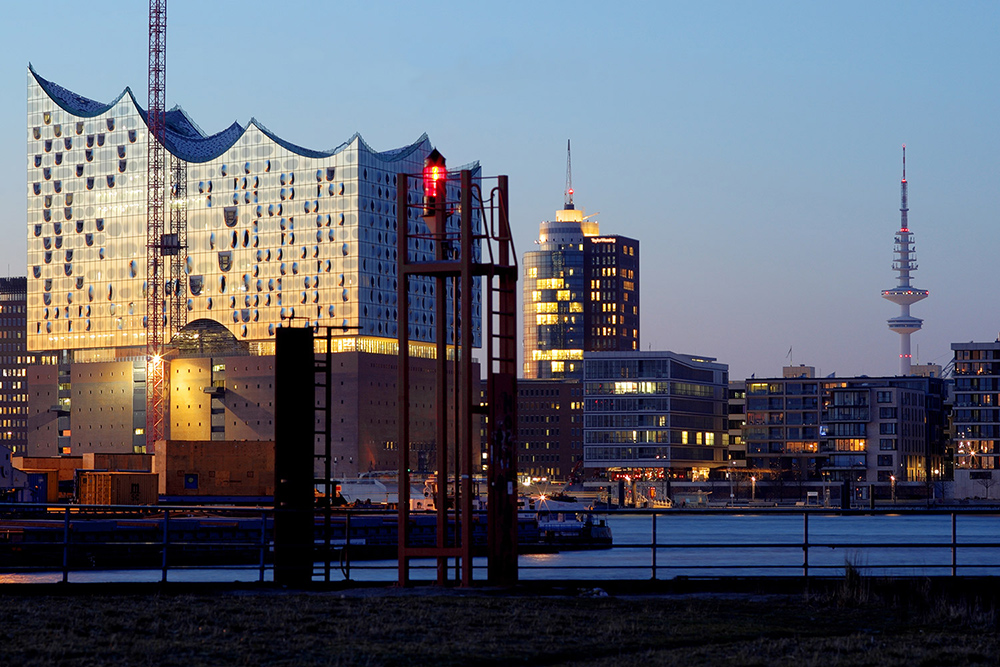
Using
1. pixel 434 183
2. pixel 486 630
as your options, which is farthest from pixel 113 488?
Result: pixel 486 630

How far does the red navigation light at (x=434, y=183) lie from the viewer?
28.0 metres

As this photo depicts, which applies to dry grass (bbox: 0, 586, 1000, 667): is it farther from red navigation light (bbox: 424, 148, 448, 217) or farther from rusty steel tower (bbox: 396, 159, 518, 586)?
red navigation light (bbox: 424, 148, 448, 217)

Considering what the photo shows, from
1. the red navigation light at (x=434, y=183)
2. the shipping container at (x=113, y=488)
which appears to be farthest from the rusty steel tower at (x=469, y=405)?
the shipping container at (x=113, y=488)

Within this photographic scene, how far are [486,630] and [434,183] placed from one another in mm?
10261

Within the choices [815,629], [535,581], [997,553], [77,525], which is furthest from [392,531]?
[815,629]

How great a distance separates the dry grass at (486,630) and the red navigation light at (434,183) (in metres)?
6.99

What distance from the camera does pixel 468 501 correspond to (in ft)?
87.1

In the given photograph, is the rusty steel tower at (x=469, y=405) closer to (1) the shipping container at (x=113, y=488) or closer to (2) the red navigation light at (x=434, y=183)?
(2) the red navigation light at (x=434, y=183)

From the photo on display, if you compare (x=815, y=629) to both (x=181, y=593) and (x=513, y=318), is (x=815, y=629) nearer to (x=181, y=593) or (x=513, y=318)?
(x=513, y=318)

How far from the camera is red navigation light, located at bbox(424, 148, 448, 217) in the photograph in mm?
28031

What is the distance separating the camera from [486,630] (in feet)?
68.1

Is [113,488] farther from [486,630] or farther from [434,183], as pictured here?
[486,630]

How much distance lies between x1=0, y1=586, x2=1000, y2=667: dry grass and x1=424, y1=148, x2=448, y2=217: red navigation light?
275 inches

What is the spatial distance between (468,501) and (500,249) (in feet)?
15.4
